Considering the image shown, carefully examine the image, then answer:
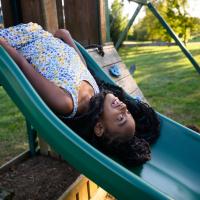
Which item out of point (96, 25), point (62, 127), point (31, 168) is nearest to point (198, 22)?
point (96, 25)

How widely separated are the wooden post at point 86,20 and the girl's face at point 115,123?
1857 millimetres

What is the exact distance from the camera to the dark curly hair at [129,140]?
1764mm

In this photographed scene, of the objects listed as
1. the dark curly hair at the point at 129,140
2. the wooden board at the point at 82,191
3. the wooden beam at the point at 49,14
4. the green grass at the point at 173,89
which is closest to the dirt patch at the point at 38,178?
the wooden board at the point at 82,191

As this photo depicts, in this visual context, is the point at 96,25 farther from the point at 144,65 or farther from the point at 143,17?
the point at 143,17

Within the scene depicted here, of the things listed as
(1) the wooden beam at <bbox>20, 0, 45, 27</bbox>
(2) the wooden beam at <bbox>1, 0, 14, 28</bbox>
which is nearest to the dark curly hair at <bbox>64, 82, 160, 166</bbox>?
(1) the wooden beam at <bbox>20, 0, 45, 27</bbox>

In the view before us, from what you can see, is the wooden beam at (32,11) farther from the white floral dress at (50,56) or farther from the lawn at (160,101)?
the lawn at (160,101)

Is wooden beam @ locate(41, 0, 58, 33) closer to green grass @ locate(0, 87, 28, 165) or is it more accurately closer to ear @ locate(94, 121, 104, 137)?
ear @ locate(94, 121, 104, 137)

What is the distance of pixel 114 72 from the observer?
10.4 feet

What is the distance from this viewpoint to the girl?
1.72 metres

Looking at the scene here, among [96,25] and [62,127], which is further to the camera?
[96,25]

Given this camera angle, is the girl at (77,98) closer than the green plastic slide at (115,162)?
No

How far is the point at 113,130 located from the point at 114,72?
150 centimetres

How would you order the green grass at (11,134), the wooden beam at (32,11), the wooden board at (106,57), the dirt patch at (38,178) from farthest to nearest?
the green grass at (11,134) < the wooden board at (106,57) < the wooden beam at (32,11) < the dirt patch at (38,178)

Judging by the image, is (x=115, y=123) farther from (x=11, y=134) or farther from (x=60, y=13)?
(x=11, y=134)
